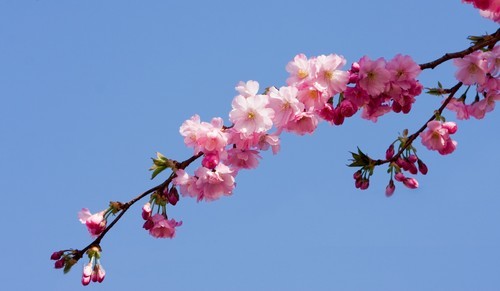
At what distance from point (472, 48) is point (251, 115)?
143cm

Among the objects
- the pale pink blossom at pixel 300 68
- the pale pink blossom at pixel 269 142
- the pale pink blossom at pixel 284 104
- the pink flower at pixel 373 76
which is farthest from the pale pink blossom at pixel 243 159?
the pink flower at pixel 373 76

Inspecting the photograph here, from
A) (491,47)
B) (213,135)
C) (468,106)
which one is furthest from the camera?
(468,106)

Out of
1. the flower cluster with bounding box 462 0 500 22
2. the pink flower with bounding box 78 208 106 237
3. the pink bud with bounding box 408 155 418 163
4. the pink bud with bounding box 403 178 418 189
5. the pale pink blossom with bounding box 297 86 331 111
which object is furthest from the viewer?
the pink bud with bounding box 403 178 418 189

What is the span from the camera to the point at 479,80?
15.7 feet

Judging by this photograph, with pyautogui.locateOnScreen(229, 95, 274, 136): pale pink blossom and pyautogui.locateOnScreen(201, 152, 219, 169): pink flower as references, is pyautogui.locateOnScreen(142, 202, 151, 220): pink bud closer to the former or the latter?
pyautogui.locateOnScreen(201, 152, 219, 169): pink flower

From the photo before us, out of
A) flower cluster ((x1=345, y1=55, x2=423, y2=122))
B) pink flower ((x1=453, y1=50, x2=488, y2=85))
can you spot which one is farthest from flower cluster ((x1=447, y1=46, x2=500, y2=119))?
flower cluster ((x1=345, y1=55, x2=423, y2=122))

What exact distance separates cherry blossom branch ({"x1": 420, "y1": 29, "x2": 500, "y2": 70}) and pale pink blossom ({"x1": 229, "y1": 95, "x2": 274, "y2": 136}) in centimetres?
98

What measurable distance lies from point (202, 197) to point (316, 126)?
2.72ft

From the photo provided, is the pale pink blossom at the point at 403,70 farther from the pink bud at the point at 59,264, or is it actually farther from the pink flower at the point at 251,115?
the pink bud at the point at 59,264

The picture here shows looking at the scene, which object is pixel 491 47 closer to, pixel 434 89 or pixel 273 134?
pixel 434 89

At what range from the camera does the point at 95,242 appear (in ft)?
15.6

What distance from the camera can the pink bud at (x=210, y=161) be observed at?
4434mm

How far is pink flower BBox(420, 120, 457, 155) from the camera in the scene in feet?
15.7

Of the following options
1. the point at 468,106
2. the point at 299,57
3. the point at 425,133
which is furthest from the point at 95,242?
the point at 468,106
